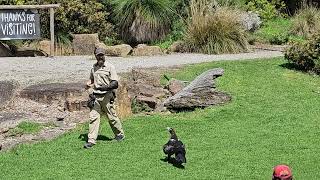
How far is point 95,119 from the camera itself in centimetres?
1041

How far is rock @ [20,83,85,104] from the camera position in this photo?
13016 millimetres

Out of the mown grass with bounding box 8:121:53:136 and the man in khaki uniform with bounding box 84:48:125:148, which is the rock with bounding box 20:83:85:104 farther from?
the man in khaki uniform with bounding box 84:48:125:148

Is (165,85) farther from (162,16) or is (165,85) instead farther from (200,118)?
(162,16)

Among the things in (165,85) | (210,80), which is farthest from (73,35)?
(210,80)

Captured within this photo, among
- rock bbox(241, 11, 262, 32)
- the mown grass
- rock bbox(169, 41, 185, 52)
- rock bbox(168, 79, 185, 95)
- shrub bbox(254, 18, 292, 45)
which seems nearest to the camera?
the mown grass

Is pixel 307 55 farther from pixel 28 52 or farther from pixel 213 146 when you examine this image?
pixel 28 52

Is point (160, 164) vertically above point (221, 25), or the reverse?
point (221, 25)

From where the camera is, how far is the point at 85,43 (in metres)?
19.1

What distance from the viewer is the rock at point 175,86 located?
13.6 meters

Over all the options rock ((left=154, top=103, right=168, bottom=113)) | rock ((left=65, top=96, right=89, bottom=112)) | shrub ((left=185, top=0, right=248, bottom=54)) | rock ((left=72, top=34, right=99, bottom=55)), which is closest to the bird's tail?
rock ((left=154, top=103, right=168, bottom=113))

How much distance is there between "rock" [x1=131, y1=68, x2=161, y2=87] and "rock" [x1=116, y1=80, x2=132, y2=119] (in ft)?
5.42

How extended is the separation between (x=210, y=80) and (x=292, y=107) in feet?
5.08

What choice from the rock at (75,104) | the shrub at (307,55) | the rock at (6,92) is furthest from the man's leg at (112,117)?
the shrub at (307,55)

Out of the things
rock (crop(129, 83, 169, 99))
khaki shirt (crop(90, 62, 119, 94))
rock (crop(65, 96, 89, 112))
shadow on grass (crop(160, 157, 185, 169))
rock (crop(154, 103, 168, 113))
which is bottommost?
shadow on grass (crop(160, 157, 185, 169))
